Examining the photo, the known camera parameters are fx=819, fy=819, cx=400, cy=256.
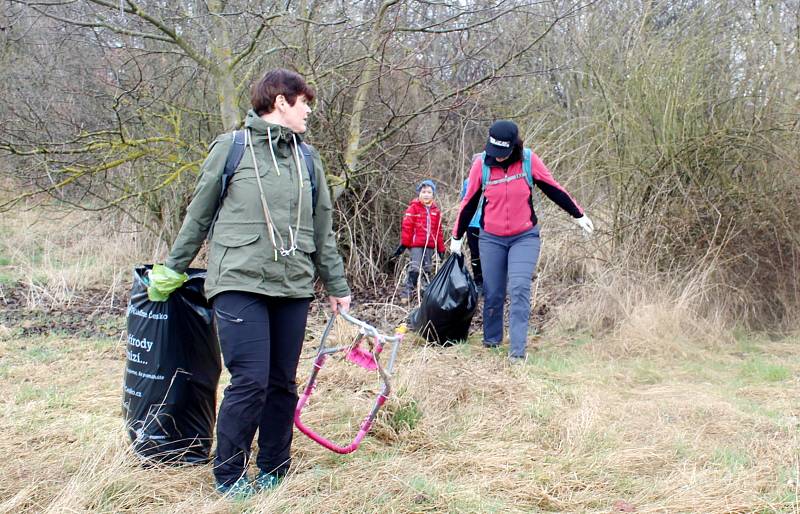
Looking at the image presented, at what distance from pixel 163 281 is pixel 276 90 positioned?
0.84 metres

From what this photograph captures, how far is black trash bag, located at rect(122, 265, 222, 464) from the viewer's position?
3.21 meters

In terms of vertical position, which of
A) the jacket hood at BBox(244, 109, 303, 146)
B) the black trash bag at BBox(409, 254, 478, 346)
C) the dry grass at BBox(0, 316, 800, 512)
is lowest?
the dry grass at BBox(0, 316, 800, 512)

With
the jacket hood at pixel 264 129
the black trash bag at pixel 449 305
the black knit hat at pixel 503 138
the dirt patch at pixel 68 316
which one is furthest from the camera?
the dirt patch at pixel 68 316

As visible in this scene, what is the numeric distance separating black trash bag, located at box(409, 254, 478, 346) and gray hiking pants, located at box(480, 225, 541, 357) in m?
0.17

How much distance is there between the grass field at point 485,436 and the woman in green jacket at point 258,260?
30 cm

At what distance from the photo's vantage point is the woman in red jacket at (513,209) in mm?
5562

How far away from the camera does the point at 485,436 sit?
3832 mm

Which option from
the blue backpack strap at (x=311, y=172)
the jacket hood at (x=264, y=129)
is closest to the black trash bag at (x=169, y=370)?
the blue backpack strap at (x=311, y=172)

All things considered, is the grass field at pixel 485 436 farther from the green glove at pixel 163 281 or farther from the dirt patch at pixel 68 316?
the green glove at pixel 163 281

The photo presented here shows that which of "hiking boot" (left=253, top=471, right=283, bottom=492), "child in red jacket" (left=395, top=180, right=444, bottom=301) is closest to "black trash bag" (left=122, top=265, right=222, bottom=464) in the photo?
"hiking boot" (left=253, top=471, right=283, bottom=492)

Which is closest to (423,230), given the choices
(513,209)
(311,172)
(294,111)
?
(513,209)

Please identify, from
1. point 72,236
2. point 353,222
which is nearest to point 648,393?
point 353,222

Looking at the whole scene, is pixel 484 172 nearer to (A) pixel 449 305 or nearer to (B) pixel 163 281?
(A) pixel 449 305

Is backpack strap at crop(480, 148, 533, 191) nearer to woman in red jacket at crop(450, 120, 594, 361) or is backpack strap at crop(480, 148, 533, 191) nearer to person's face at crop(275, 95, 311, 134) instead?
woman in red jacket at crop(450, 120, 594, 361)
